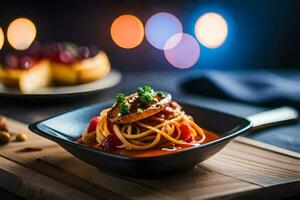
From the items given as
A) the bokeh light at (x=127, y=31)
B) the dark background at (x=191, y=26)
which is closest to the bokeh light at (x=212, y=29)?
the dark background at (x=191, y=26)

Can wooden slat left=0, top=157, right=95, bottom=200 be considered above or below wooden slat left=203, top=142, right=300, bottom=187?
below

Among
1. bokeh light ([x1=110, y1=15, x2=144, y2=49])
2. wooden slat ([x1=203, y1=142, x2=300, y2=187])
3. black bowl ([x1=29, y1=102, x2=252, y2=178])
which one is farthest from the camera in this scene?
bokeh light ([x1=110, y1=15, x2=144, y2=49])

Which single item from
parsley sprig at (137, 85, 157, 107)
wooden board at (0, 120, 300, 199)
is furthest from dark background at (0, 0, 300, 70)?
parsley sprig at (137, 85, 157, 107)

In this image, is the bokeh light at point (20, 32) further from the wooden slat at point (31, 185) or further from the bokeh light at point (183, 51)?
the wooden slat at point (31, 185)

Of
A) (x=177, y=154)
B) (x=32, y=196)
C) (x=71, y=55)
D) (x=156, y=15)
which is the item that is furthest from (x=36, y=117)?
(x=156, y=15)

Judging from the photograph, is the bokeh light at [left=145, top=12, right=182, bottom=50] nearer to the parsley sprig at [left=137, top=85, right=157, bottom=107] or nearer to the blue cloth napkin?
the blue cloth napkin

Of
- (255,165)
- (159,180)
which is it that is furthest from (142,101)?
(255,165)
